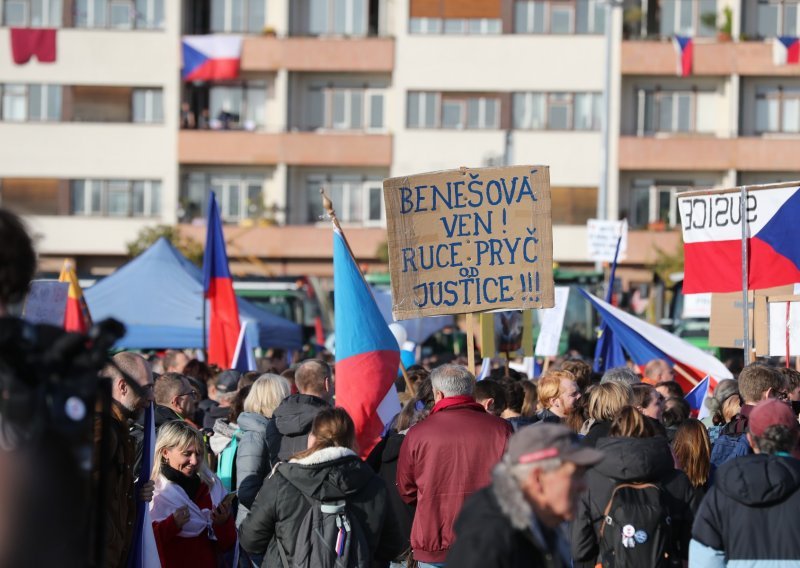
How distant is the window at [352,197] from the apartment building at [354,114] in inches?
2.7

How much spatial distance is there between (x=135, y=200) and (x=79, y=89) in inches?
155

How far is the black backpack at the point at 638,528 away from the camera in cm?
621

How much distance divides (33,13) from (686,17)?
2060cm

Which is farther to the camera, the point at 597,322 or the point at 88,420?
the point at 597,322

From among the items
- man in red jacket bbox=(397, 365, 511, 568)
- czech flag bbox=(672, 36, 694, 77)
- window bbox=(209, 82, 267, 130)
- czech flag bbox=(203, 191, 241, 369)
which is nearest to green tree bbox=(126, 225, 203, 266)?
window bbox=(209, 82, 267, 130)

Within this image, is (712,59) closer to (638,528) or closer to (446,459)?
(446,459)

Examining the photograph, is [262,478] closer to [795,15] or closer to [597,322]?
[597,322]

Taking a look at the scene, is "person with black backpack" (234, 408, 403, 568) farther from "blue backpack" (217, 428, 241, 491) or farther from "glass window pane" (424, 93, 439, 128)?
"glass window pane" (424, 93, 439, 128)

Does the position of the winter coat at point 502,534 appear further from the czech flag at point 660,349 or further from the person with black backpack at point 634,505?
the czech flag at point 660,349

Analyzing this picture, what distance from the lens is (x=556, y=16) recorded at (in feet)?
143

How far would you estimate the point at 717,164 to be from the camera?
1661 inches

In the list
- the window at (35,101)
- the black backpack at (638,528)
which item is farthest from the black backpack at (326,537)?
the window at (35,101)

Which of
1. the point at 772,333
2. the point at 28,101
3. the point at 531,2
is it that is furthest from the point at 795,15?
the point at 772,333

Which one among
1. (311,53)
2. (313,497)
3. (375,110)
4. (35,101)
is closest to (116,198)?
(35,101)
